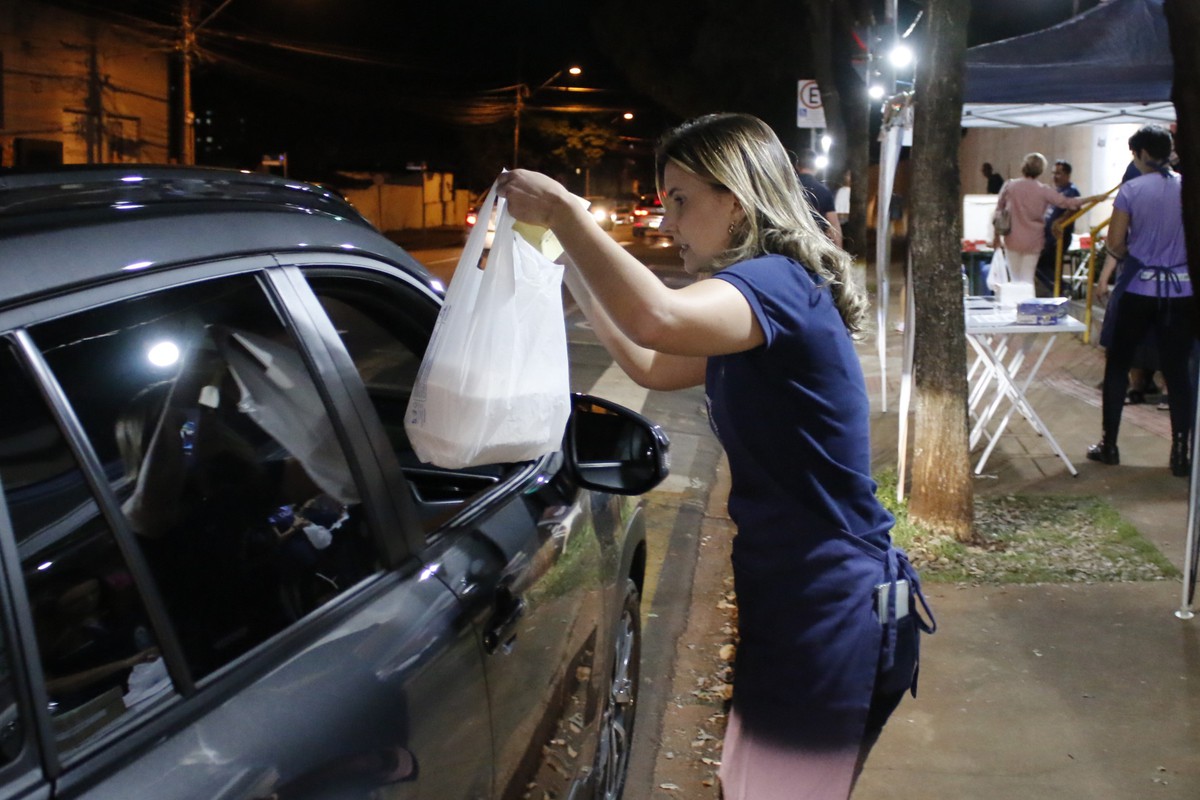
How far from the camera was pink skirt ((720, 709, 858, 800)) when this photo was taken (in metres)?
2.32

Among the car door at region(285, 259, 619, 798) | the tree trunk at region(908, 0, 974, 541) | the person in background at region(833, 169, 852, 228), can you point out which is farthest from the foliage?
the car door at region(285, 259, 619, 798)

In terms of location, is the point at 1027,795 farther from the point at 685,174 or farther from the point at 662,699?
the point at 685,174

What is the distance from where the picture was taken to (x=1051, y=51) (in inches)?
315

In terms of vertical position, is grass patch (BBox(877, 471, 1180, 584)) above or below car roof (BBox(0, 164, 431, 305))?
below

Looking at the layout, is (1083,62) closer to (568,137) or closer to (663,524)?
(663,524)

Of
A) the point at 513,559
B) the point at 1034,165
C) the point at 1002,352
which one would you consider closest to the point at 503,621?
the point at 513,559

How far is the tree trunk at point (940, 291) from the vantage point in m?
6.09

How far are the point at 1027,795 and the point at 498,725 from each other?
232cm

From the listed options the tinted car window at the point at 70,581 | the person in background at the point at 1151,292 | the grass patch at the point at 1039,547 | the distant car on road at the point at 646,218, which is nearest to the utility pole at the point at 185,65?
the distant car on road at the point at 646,218

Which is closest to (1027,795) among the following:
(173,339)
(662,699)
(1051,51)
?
(662,699)

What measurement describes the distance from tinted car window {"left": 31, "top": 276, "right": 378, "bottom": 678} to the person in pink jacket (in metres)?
11.2

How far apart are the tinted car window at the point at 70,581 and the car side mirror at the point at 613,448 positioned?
4.60 feet

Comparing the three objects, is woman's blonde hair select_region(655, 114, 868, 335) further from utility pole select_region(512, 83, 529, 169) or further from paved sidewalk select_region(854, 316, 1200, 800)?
utility pole select_region(512, 83, 529, 169)

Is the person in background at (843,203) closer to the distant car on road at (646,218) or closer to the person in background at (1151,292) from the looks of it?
the person in background at (1151,292)
